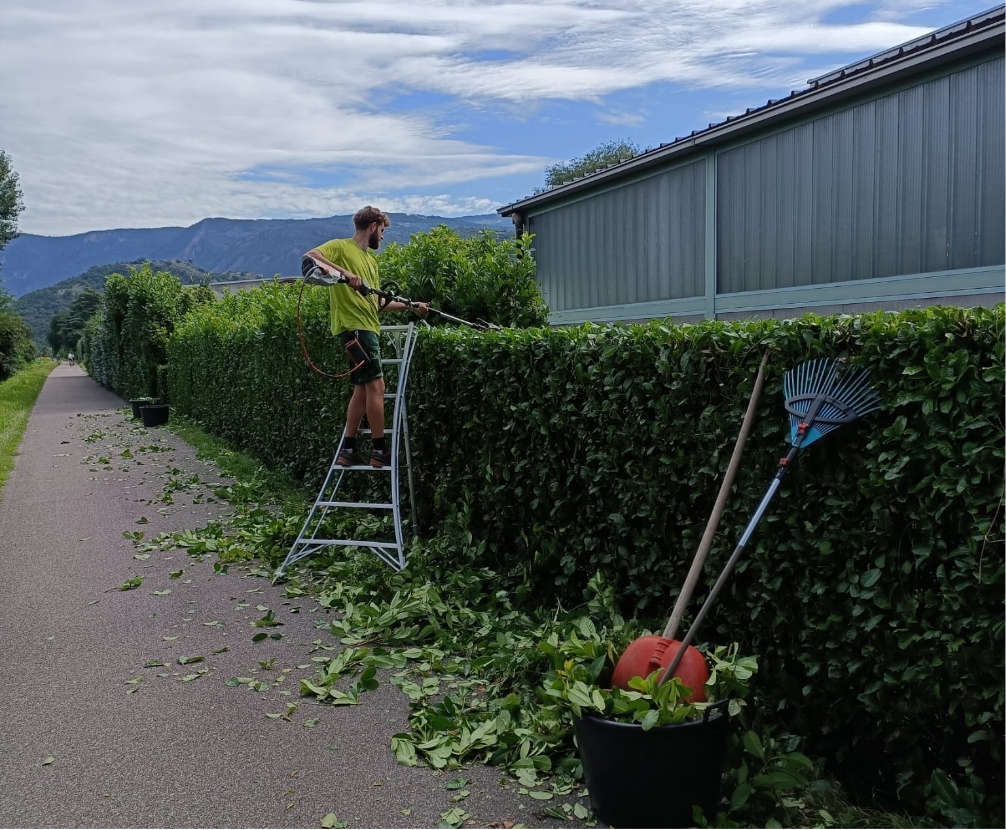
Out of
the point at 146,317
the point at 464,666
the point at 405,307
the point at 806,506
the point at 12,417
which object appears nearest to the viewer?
the point at 806,506

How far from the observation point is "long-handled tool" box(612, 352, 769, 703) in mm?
3115

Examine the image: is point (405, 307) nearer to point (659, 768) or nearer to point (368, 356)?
point (368, 356)

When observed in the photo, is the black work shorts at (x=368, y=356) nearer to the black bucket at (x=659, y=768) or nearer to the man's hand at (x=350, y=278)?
the man's hand at (x=350, y=278)

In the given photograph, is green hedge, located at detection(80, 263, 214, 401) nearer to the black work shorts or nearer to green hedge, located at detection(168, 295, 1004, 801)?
the black work shorts

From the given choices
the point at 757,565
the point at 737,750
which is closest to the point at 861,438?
the point at 757,565

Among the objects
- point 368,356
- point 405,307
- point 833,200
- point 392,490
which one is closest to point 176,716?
point 392,490

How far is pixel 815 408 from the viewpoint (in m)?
3.25

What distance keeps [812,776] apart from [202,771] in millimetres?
2422

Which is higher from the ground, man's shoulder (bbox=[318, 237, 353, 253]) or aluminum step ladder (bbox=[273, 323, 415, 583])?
man's shoulder (bbox=[318, 237, 353, 253])

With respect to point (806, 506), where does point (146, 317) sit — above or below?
above

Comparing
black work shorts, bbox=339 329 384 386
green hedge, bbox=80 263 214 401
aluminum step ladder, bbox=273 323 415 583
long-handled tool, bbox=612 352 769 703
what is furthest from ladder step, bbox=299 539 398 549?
green hedge, bbox=80 263 214 401

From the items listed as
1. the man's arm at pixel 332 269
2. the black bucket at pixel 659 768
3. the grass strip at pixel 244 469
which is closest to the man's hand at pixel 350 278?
the man's arm at pixel 332 269

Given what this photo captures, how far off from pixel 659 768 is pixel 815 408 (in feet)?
4.72

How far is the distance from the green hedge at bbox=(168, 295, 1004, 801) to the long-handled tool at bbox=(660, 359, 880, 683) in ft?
0.21
